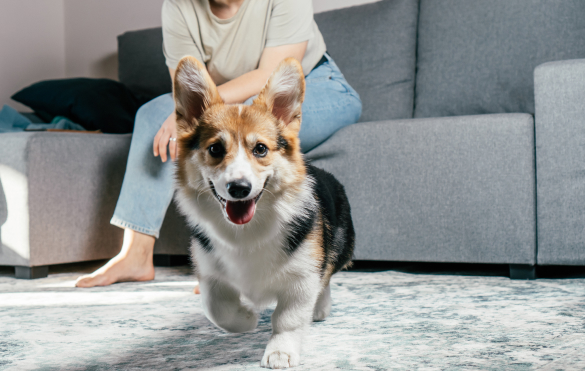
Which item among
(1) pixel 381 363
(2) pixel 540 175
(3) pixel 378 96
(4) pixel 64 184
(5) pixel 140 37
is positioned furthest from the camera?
(5) pixel 140 37

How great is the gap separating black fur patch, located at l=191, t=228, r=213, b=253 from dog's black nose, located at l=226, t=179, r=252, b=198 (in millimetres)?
213

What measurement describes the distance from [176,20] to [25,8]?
233 cm

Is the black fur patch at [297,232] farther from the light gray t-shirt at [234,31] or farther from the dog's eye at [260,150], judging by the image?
the light gray t-shirt at [234,31]

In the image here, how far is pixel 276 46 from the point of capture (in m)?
2.03

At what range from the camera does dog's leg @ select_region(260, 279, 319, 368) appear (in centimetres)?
110

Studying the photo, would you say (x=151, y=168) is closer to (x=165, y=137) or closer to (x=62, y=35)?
(x=165, y=137)

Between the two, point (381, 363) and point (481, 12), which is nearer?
point (381, 363)

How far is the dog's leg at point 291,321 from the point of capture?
110 cm

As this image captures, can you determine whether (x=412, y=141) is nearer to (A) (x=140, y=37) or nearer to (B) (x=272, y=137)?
(B) (x=272, y=137)

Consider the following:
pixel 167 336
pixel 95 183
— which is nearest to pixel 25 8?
pixel 95 183

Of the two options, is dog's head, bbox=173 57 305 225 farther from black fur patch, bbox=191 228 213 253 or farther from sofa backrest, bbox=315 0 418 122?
sofa backrest, bbox=315 0 418 122

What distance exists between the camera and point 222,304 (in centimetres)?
125

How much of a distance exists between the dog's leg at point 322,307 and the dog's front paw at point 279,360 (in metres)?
0.35

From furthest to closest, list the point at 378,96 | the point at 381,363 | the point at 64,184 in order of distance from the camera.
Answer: the point at 378,96, the point at 64,184, the point at 381,363
